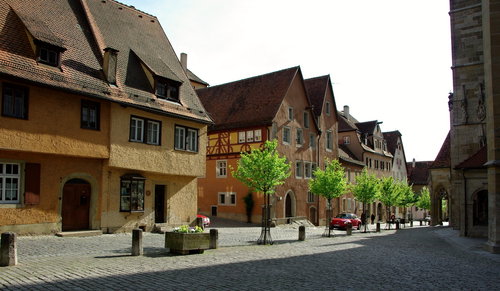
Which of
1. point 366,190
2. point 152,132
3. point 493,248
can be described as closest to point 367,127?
point 366,190

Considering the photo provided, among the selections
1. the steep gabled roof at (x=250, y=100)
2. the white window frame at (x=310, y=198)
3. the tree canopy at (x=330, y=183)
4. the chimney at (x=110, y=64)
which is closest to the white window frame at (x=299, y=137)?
the steep gabled roof at (x=250, y=100)

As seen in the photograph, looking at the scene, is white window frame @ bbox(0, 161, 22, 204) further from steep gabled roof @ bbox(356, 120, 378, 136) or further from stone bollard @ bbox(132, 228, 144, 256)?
steep gabled roof @ bbox(356, 120, 378, 136)

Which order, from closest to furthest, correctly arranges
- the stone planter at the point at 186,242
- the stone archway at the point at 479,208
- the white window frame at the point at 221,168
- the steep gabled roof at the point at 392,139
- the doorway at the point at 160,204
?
the stone planter at the point at 186,242 < the doorway at the point at 160,204 < the stone archway at the point at 479,208 < the white window frame at the point at 221,168 < the steep gabled roof at the point at 392,139

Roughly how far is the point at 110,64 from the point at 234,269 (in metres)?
13.4

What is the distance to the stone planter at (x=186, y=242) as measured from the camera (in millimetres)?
14641

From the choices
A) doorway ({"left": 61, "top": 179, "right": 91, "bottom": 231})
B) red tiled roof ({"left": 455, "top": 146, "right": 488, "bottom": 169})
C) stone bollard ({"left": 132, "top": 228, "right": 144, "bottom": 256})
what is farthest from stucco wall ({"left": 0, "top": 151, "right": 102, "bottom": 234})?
red tiled roof ({"left": 455, "top": 146, "right": 488, "bottom": 169})

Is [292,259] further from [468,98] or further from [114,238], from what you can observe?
[468,98]

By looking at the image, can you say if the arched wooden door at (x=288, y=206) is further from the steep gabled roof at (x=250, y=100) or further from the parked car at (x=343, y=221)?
the steep gabled roof at (x=250, y=100)

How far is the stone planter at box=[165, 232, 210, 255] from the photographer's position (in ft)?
48.0

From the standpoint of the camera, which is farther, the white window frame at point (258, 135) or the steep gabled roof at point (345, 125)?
the steep gabled roof at point (345, 125)

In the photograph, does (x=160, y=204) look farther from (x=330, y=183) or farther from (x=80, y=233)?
(x=330, y=183)

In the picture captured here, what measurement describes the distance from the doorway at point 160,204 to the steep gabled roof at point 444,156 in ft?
106

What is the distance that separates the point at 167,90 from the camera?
2431 cm

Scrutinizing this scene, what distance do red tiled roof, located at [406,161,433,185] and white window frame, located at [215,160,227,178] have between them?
50.9 meters
